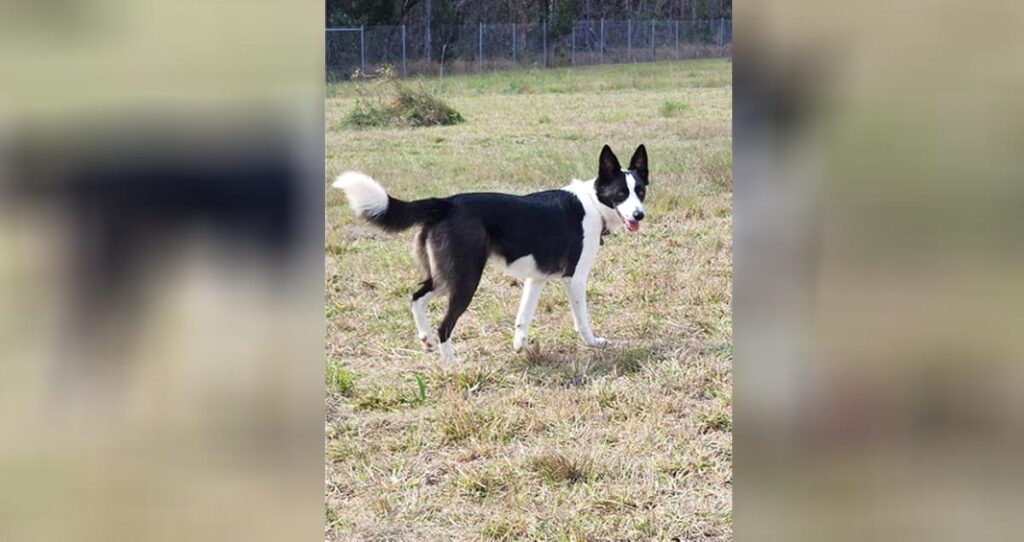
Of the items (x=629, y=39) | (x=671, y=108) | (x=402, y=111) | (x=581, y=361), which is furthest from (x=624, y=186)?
(x=629, y=39)

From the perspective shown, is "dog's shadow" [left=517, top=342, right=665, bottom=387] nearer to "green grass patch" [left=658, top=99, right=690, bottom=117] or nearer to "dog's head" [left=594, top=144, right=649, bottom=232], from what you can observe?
"dog's head" [left=594, top=144, right=649, bottom=232]

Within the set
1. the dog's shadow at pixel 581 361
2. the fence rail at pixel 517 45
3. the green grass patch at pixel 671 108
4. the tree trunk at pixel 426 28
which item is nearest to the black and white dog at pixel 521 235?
the dog's shadow at pixel 581 361

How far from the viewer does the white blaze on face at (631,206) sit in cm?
441

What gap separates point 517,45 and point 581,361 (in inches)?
426

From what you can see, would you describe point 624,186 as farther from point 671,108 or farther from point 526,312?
point 671,108

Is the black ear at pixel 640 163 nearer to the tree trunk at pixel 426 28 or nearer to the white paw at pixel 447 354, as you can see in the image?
the white paw at pixel 447 354

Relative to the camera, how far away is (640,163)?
14.7ft
